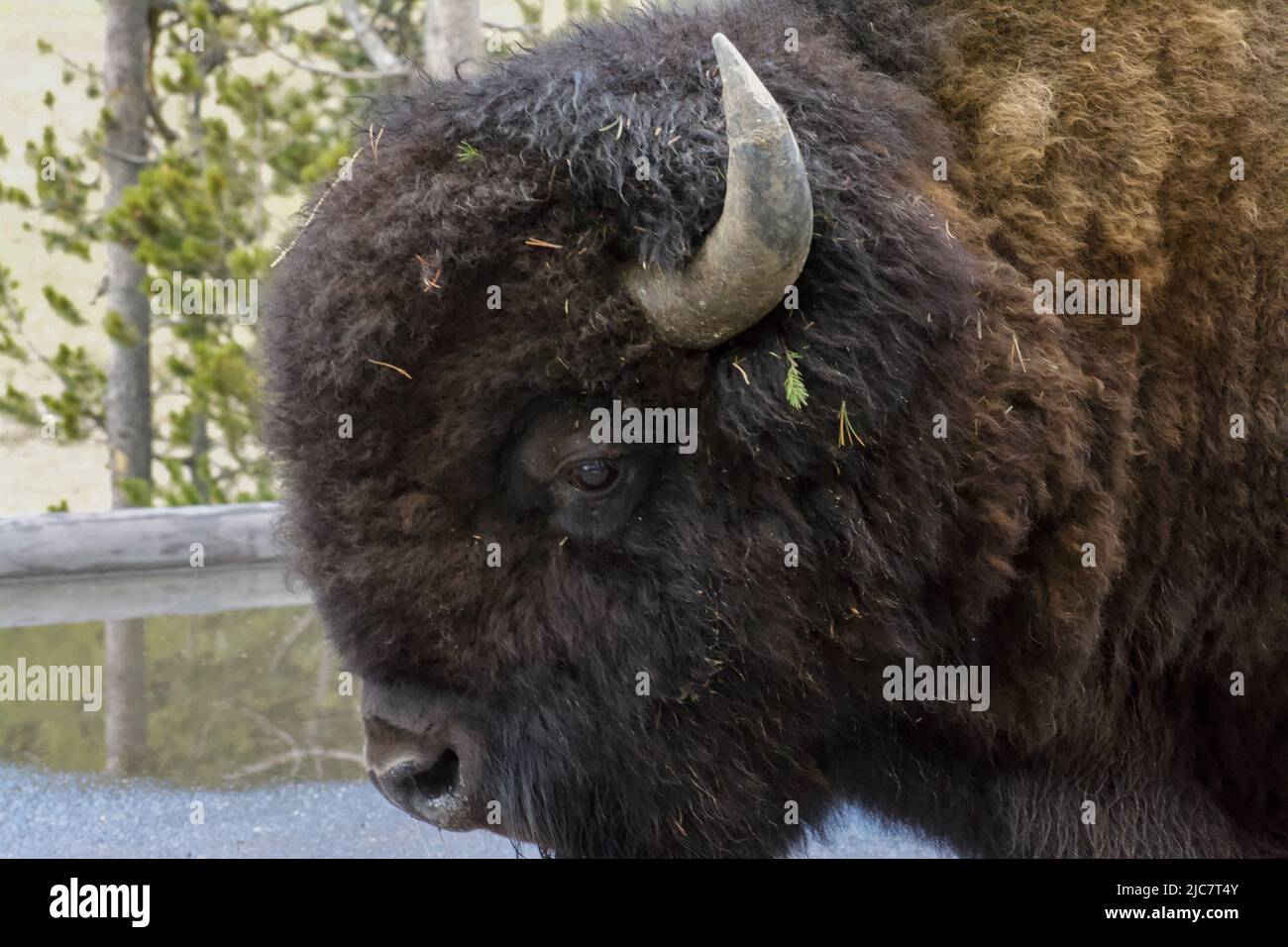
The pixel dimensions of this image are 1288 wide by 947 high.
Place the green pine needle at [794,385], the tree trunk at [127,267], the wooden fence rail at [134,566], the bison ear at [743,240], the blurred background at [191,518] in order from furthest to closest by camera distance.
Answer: the tree trunk at [127,267], the wooden fence rail at [134,566], the blurred background at [191,518], the green pine needle at [794,385], the bison ear at [743,240]

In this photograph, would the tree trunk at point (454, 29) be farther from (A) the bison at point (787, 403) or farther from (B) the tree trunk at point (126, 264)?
(A) the bison at point (787, 403)

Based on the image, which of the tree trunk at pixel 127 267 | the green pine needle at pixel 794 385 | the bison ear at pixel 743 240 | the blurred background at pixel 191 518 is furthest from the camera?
the tree trunk at pixel 127 267

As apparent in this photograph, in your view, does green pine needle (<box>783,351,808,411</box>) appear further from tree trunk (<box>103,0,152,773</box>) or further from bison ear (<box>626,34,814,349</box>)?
tree trunk (<box>103,0,152,773</box>)

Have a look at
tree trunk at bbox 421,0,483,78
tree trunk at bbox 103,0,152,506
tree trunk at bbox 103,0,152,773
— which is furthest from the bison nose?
tree trunk at bbox 103,0,152,506

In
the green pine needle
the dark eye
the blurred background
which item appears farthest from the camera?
the blurred background

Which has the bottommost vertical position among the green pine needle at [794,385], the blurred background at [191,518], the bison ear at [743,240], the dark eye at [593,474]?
the blurred background at [191,518]

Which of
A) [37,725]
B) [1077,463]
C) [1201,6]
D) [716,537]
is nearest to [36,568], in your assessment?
[37,725]

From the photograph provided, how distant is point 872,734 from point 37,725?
12.9ft

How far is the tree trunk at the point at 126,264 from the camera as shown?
33.6 ft

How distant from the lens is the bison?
2.41 metres

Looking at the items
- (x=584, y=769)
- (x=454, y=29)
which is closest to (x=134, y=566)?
(x=454, y=29)

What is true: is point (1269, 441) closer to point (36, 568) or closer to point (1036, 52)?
point (1036, 52)

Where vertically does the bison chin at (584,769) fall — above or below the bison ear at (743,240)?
below

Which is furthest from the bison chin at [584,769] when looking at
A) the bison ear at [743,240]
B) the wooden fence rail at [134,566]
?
the wooden fence rail at [134,566]
